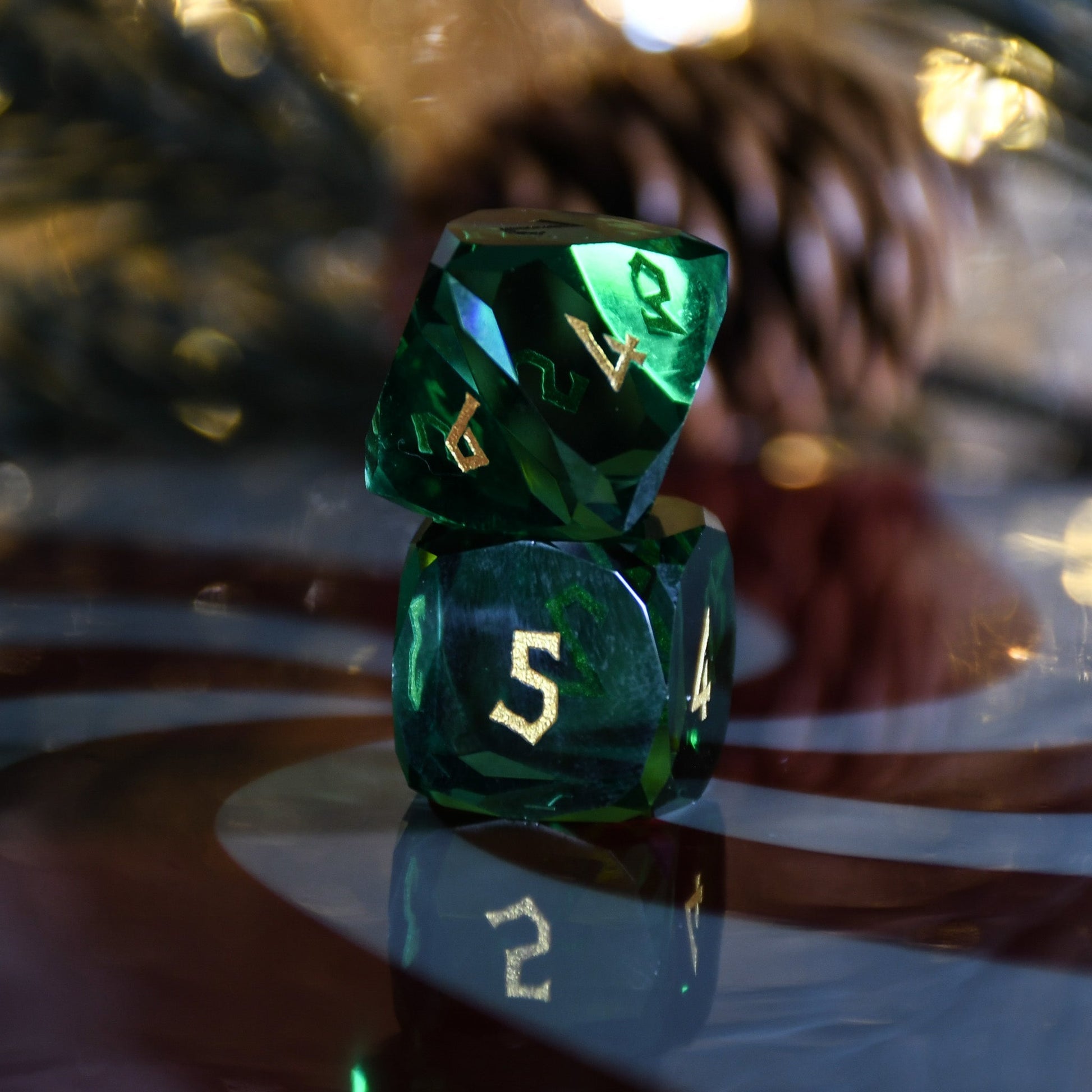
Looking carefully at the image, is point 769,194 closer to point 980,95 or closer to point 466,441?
point 980,95

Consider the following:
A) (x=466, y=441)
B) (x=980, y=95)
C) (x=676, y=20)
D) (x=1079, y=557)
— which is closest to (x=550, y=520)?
(x=466, y=441)

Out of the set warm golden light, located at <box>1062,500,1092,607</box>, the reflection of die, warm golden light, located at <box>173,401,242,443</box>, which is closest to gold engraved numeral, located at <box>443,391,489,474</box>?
the reflection of die

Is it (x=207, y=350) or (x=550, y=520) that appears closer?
(x=550, y=520)

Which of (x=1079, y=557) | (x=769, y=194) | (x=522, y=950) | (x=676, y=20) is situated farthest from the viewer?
(x=676, y=20)

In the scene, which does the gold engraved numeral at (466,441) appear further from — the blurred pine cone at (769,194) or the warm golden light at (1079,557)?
the blurred pine cone at (769,194)

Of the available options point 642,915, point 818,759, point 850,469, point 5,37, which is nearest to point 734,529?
point 850,469

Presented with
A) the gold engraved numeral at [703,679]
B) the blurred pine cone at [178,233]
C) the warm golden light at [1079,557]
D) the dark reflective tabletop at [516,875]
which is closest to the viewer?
the dark reflective tabletop at [516,875]

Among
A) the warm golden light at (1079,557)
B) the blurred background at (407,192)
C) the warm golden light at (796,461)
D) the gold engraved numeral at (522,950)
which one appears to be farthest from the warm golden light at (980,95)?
the gold engraved numeral at (522,950)
